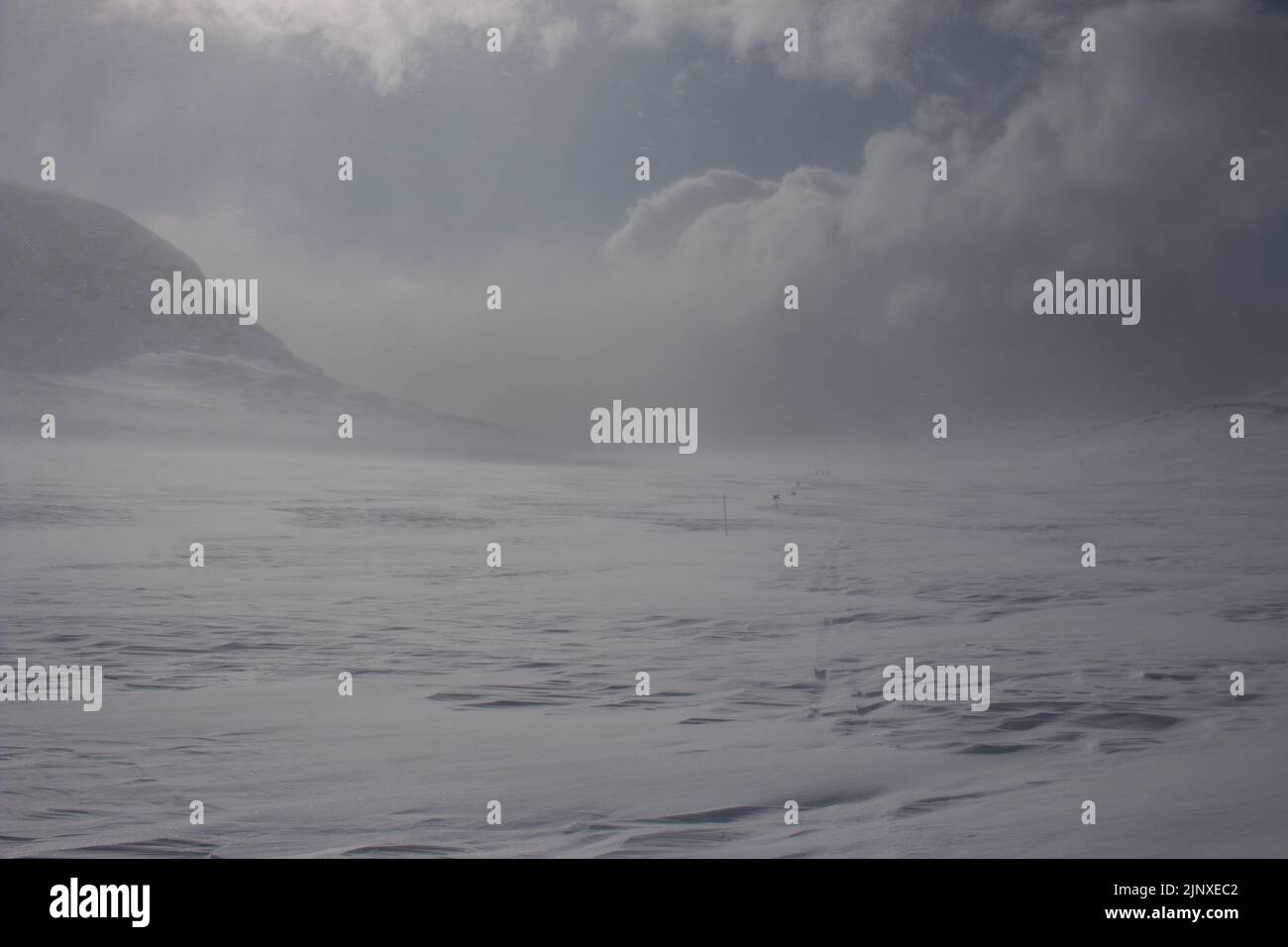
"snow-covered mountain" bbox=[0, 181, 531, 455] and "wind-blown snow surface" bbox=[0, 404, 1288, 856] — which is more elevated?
"snow-covered mountain" bbox=[0, 181, 531, 455]

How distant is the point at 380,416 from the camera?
65.7m

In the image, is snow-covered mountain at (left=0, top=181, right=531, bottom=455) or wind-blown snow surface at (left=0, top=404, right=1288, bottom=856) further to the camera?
snow-covered mountain at (left=0, top=181, right=531, bottom=455)

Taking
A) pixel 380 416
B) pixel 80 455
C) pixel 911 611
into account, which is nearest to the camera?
pixel 911 611

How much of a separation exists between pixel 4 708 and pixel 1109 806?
19.1 feet

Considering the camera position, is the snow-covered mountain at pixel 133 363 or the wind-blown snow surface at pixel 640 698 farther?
the snow-covered mountain at pixel 133 363

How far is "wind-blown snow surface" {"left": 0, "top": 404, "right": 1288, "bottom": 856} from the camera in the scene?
3.68 metres

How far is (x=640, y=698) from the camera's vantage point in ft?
18.0

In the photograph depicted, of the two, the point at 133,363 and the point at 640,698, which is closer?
the point at 640,698

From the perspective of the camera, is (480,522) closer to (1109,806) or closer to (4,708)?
(4,708)

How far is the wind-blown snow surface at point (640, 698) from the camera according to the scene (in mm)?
3676

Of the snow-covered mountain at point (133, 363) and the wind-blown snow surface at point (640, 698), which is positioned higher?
the snow-covered mountain at point (133, 363)
